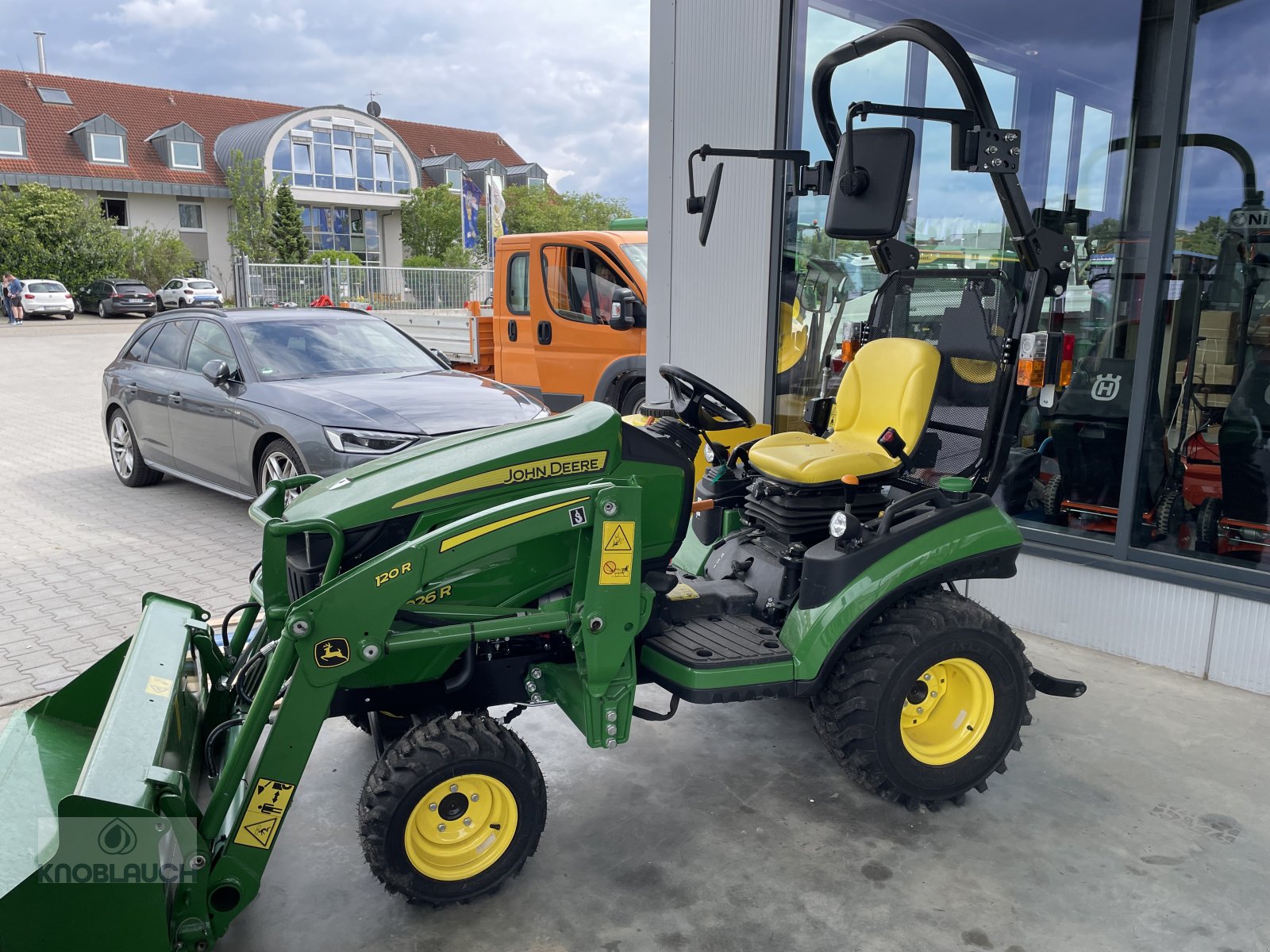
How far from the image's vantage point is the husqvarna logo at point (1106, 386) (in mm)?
4656

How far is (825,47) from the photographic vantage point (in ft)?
18.6

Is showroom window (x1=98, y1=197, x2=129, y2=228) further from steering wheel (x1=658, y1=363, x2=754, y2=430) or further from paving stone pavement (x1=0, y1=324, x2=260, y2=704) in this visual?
steering wheel (x1=658, y1=363, x2=754, y2=430)

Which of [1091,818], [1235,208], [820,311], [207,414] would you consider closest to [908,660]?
[1091,818]

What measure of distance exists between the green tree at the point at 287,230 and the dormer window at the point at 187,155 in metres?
4.74

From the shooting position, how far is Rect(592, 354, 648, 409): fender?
869 cm

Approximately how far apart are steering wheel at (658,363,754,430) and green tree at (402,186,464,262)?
38553mm

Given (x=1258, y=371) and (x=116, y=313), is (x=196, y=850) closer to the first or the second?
(x=1258, y=371)

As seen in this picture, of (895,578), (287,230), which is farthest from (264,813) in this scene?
(287,230)

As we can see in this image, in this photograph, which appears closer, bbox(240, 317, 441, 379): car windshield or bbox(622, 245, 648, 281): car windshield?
bbox(240, 317, 441, 379): car windshield

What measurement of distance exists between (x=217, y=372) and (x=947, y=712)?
5.24m

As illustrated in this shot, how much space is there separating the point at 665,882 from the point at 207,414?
5243 mm

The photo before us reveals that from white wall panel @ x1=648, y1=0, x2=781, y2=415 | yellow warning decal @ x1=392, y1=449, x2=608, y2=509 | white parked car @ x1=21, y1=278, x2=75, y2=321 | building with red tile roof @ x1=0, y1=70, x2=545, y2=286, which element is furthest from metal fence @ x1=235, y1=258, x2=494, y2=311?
building with red tile roof @ x1=0, y1=70, x2=545, y2=286

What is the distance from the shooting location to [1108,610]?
4.67 metres

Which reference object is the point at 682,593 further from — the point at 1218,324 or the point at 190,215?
the point at 190,215
